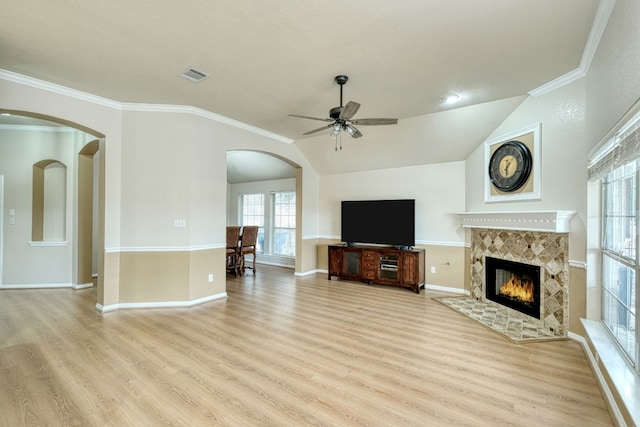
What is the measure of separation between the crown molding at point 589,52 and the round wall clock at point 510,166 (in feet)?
2.25

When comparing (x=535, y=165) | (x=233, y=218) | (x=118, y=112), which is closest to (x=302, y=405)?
(x=535, y=165)

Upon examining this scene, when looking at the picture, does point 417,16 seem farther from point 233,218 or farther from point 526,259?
point 233,218

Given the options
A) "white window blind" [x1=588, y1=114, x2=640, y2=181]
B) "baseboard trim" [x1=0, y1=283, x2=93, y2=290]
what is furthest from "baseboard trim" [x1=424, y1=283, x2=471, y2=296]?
"baseboard trim" [x1=0, y1=283, x2=93, y2=290]

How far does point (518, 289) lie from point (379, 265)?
7.53 ft

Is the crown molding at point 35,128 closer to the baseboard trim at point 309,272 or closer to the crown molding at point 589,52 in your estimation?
the baseboard trim at point 309,272

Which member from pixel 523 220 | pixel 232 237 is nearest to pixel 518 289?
pixel 523 220

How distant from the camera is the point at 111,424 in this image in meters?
1.94

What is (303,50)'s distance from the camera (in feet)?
9.22

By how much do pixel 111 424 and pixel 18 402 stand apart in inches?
34.0

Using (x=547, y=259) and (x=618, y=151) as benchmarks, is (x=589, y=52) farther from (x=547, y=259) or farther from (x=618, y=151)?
(x=547, y=259)

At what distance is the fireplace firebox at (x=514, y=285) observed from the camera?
382 cm

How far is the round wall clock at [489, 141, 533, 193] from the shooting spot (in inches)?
150

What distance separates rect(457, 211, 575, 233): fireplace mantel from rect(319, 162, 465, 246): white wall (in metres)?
0.51

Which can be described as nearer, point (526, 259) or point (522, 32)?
point (522, 32)
